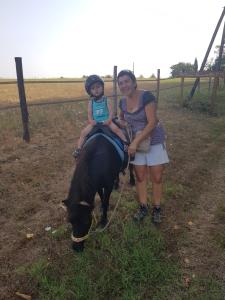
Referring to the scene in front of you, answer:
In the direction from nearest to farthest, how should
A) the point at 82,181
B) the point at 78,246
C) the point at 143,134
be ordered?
1. the point at 82,181
2. the point at 78,246
3. the point at 143,134

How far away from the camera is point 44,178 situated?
534 centimetres

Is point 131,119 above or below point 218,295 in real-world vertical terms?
above

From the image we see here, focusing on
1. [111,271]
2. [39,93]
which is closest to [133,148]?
[111,271]

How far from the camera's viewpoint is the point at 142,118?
3.45 meters

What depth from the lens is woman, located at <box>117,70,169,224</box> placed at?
336 centimetres

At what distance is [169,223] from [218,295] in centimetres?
121

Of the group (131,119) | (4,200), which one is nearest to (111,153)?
(131,119)

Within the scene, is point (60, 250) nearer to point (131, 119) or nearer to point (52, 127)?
point (131, 119)

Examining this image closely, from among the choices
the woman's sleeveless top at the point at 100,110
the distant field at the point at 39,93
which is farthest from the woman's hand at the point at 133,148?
the distant field at the point at 39,93

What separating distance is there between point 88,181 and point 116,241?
2.95 feet

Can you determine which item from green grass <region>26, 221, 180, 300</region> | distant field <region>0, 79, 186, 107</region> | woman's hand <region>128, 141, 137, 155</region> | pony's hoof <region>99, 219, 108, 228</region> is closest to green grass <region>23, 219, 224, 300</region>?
green grass <region>26, 221, 180, 300</region>

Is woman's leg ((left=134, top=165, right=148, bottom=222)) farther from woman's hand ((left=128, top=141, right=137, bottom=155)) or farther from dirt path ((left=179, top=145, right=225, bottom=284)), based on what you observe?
dirt path ((left=179, top=145, right=225, bottom=284))

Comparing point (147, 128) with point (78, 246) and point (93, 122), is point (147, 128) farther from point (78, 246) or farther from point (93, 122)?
point (78, 246)

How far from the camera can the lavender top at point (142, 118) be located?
11.0 ft
